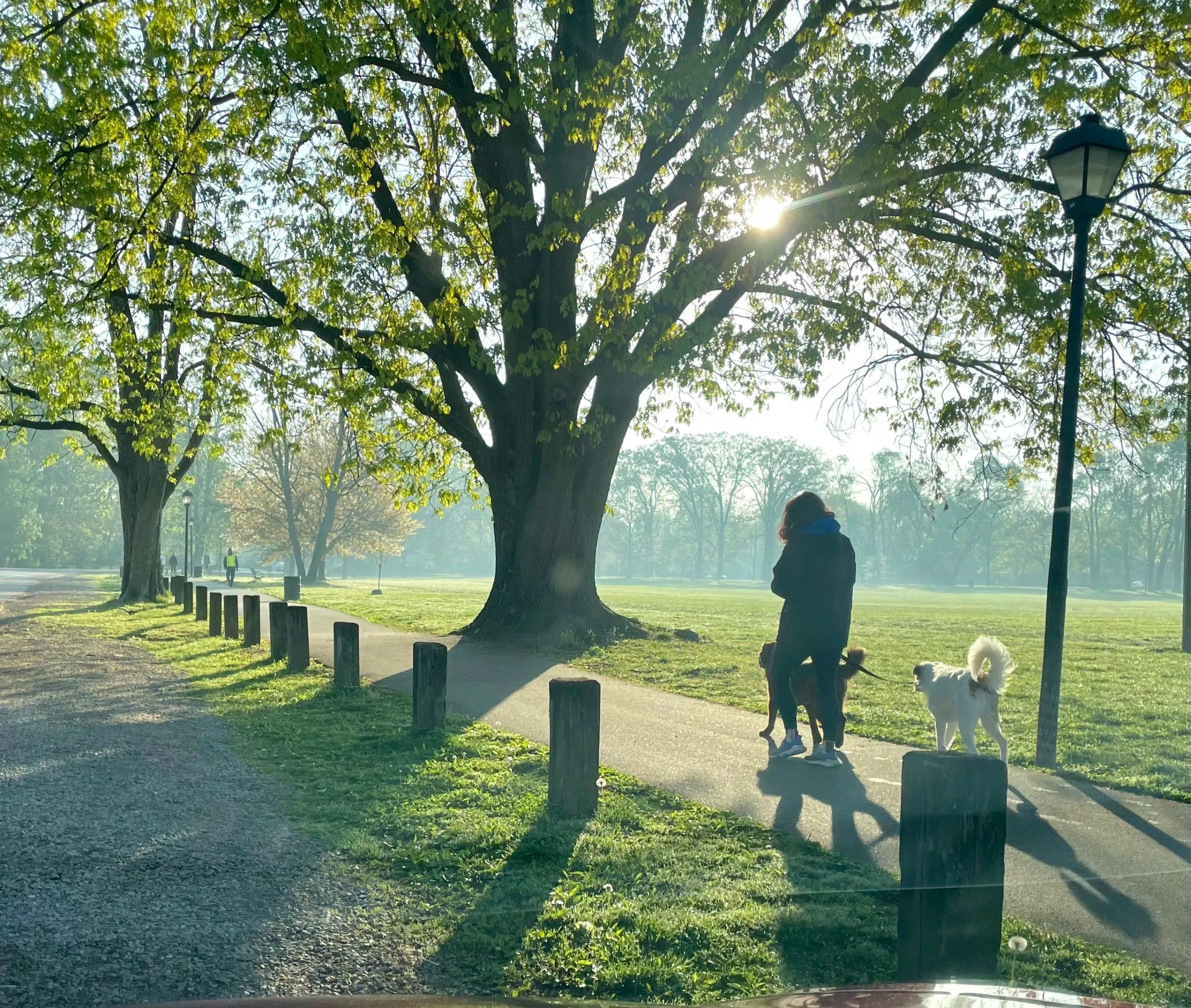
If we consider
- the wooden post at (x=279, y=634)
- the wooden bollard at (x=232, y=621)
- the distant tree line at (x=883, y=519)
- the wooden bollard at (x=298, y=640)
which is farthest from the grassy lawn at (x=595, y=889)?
the distant tree line at (x=883, y=519)

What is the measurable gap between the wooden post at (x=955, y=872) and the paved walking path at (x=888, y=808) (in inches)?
38.2

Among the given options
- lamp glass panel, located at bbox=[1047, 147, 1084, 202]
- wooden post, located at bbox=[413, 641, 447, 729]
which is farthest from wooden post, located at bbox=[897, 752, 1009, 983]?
lamp glass panel, located at bbox=[1047, 147, 1084, 202]

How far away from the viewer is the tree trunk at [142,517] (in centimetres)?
2544

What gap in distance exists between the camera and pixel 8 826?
5.46m

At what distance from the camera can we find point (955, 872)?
129 inches

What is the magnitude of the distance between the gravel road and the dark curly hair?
A: 369 cm

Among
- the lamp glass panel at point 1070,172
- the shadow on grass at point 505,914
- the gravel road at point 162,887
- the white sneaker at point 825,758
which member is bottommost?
the gravel road at point 162,887

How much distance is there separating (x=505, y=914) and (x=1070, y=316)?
603 centimetres

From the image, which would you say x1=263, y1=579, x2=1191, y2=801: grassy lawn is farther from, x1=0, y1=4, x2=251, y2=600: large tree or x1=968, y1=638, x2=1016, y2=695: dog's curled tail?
x1=0, y1=4, x2=251, y2=600: large tree

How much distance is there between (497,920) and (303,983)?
33.1 inches

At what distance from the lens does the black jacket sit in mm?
7094

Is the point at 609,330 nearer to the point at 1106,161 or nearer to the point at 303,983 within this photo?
the point at 1106,161

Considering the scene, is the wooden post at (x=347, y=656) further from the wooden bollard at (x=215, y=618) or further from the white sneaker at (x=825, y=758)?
the wooden bollard at (x=215, y=618)

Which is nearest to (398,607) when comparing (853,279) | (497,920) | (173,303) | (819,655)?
(173,303)
